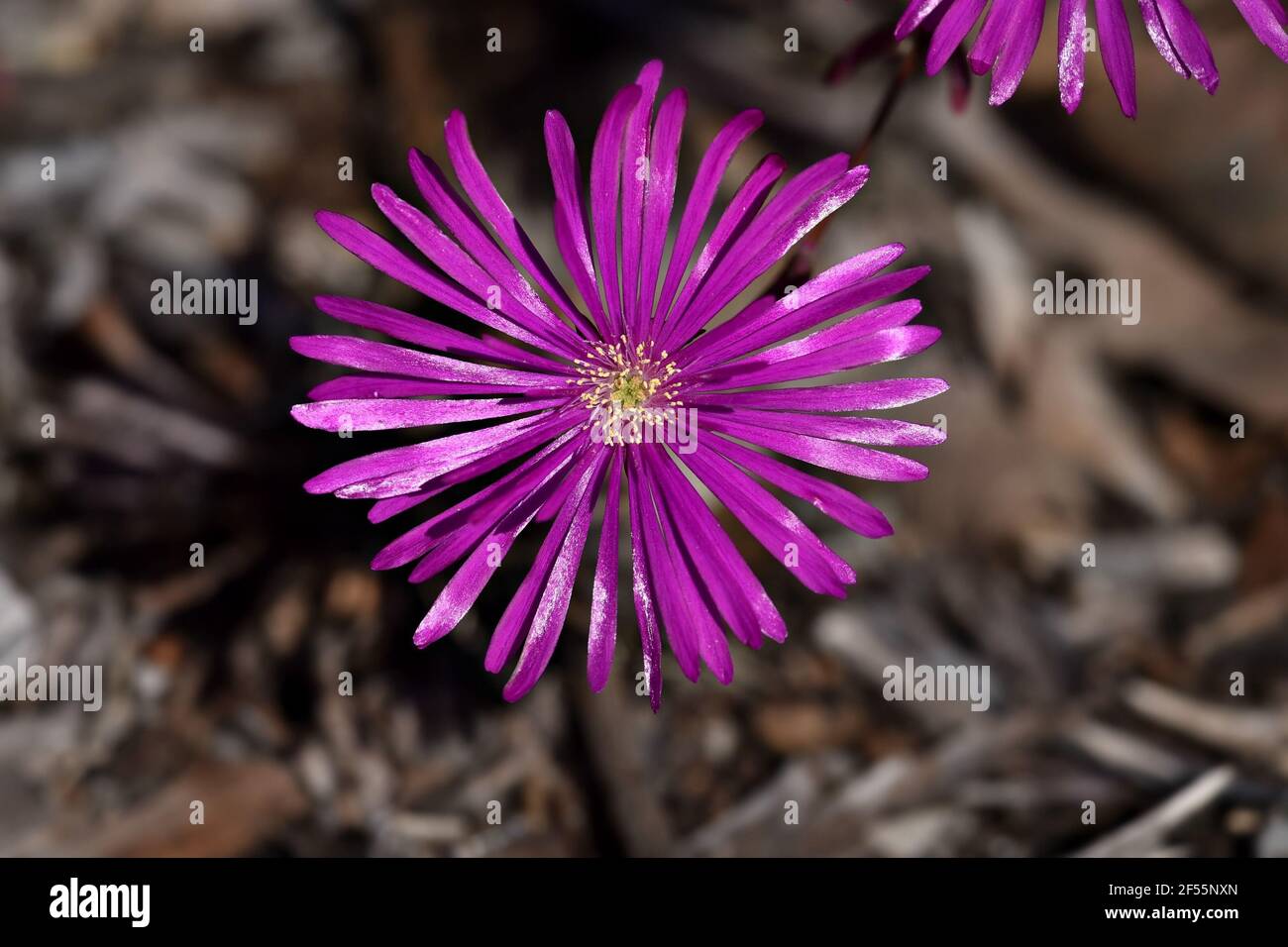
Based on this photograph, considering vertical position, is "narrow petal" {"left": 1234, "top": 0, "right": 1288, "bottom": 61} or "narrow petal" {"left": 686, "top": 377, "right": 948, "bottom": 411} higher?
"narrow petal" {"left": 1234, "top": 0, "right": 1288, "bottom": 61}

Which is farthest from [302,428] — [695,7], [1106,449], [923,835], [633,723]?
[1106,449]

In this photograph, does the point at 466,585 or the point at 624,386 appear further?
the point at 624,386

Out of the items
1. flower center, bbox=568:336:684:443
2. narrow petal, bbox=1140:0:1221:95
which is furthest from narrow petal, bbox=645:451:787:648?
narrow petal, bbox=1140:0:1221:95

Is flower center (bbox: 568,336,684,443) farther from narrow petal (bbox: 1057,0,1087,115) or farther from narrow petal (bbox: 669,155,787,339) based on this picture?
narrow petal (bbox: 1057,0,1087,115)

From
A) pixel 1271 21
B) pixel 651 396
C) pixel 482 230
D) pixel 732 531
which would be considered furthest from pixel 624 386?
pixel 1271 21

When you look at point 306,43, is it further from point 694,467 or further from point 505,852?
point 505,852

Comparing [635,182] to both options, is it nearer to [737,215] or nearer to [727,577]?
[737,215]

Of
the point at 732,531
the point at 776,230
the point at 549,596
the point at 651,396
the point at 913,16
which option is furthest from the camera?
the point at 732,531
